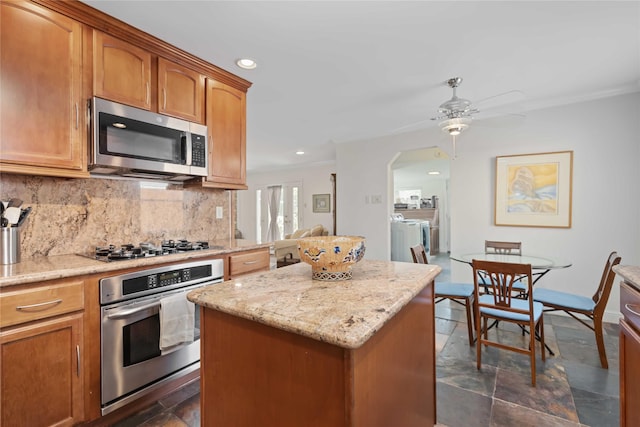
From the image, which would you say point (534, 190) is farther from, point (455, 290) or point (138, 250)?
point (138, 250)

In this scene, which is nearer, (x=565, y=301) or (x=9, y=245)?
(x=9, y=245)

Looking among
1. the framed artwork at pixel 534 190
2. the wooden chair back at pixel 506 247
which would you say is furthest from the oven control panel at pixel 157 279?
the framed artwork at pixel 534 190

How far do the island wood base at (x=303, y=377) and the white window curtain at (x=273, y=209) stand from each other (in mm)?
7106

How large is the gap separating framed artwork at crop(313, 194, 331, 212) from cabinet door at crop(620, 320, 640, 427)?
610cm

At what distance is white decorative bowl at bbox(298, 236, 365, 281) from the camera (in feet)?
3.63

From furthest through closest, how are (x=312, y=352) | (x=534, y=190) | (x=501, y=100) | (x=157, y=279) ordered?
(x=534, y=190)
(x=501, y=100)
(x=157, y=279)
(x=312, y=352)

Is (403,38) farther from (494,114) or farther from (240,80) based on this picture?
(494,114)

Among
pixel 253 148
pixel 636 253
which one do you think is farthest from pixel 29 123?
pixel 636 253

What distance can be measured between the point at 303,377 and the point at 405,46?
7.38 feet

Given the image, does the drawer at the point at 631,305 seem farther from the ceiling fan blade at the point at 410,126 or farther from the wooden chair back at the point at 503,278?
the ceiling fan blade at the point at 410,126

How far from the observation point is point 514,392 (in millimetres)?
1895

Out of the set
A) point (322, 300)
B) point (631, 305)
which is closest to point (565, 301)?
point (631, 305)

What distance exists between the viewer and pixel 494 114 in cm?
354

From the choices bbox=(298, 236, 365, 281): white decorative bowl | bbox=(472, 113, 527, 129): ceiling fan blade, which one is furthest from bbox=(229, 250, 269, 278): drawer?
bbox=(472, 113, 527, 129): ceiling fan blade
